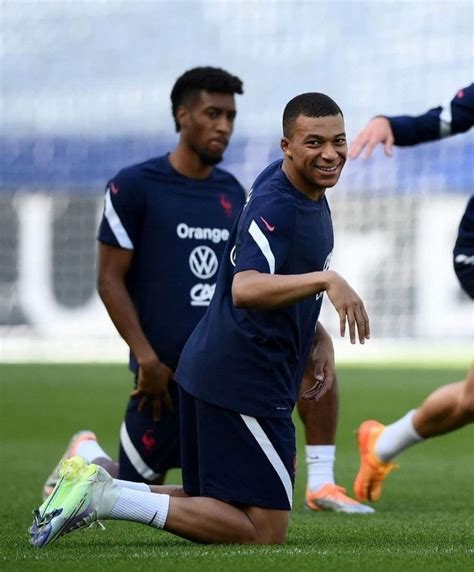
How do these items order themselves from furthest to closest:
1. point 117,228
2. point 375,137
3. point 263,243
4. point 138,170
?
point 138,170 < point 117,228 < point 375,137 < point 263,243

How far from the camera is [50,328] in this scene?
1005 inches

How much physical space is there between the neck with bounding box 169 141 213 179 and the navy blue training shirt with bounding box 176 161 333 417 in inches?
87.0

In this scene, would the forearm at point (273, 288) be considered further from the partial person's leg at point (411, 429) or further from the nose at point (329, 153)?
the partial person's leg at point (411, 429)

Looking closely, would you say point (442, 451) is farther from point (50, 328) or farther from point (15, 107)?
point (15, 107)

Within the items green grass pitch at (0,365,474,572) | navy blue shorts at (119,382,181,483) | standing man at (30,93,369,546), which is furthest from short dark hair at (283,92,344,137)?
navy blue shorts at (119,382,181,483)

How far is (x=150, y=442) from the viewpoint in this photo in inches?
296

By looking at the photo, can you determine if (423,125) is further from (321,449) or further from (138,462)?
(138,462)

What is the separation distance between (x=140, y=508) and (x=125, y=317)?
2.11 m

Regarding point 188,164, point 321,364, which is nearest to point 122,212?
point 188,164

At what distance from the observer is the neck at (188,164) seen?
774 cm

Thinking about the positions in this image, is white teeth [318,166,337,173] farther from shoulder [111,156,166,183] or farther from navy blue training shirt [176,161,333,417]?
shoulder [111,156,166,183]

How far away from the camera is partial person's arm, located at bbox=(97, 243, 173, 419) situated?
7.28m

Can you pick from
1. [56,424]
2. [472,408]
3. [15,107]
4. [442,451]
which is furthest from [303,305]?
[15,107]

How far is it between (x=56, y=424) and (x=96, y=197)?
11.8 metres
